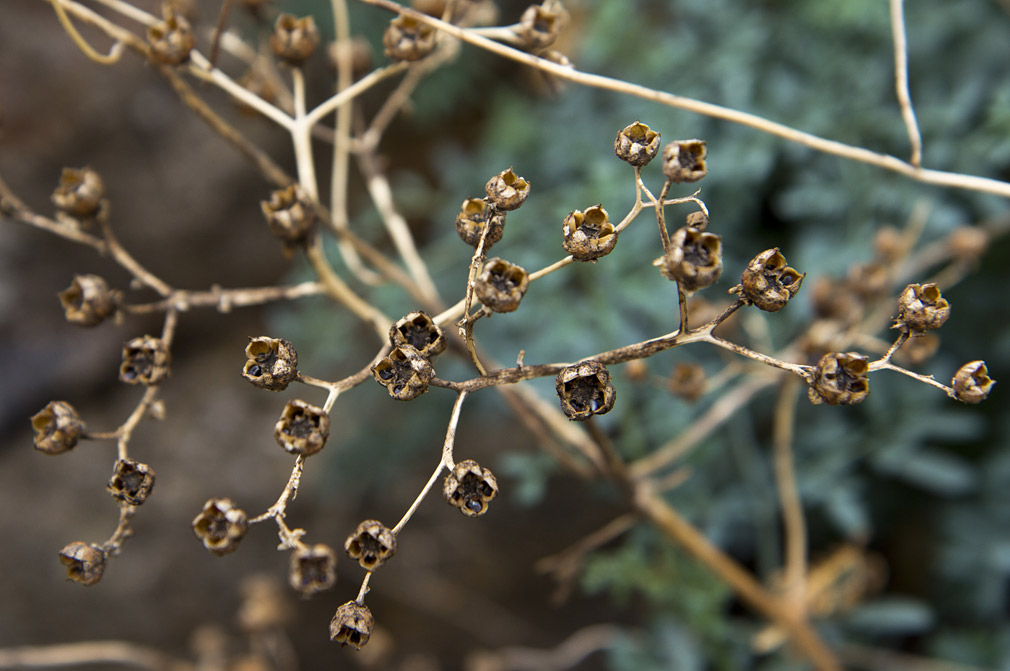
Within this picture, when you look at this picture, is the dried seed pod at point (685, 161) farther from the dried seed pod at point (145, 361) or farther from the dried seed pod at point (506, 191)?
the dried seed pod at point (145, 361)

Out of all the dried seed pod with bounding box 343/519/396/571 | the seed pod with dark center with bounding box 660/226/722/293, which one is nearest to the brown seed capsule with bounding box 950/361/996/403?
the seed pod with dark center with bounding box 660/226/722/293

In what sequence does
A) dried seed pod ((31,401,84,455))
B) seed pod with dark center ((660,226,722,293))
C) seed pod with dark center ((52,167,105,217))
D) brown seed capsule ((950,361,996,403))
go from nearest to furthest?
1. seed pod with dark center ((660,226,722,293))
2. brown seed capsule ((950,361,996,403))
3. dried seed pod ((31,401,84,455))
4. seed pod with dark center ((52,167,105,217))

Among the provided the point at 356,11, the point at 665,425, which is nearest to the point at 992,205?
the point at 665,425

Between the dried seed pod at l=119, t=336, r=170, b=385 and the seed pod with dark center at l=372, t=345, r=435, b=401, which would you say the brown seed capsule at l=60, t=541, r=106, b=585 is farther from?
the seed pod with dark center at l=372, t=345, r=435, b=401

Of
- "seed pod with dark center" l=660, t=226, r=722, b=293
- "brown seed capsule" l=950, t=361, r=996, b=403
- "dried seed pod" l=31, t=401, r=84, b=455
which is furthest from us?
"dried seed pod" l=31, t=401, r=84, b=455

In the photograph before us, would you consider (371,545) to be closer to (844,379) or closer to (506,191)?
(506,191)
